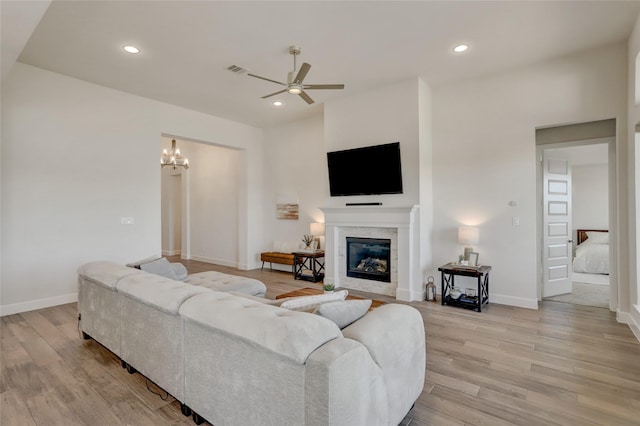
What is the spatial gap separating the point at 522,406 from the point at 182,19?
4408 mm

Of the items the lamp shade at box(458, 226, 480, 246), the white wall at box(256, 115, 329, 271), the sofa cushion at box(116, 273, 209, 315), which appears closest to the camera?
the sofa cushion at box(116, 273, 209, 315)

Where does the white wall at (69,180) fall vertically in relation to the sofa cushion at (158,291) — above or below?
above

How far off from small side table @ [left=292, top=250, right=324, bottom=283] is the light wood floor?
267 centimetres

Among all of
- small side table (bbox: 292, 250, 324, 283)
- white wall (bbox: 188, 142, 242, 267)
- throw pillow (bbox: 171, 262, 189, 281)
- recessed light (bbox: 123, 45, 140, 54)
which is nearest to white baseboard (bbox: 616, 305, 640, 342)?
small side table (bbox: 292, 250, 324, 283)

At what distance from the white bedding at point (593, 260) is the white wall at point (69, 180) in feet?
26.4

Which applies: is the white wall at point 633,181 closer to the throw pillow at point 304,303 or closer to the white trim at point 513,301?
the white trim at point 513,301

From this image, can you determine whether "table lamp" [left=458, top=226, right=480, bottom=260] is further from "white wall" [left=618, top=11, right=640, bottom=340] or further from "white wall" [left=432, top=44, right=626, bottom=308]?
"white wall" [left=618, top=11, right=640, bottom=340]

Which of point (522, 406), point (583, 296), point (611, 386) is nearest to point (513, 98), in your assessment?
point (583, 296)

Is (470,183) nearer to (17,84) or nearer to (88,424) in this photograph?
(88,424)

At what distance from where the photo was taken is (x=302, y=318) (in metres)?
1.46

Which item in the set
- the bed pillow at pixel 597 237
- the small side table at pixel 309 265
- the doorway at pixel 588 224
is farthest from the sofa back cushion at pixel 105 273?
the bed pillow at pixel 597 237

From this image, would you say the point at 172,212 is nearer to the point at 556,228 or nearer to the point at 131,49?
the point at 131,49

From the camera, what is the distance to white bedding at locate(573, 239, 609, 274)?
19.8ft

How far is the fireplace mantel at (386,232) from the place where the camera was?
4.63 metres
